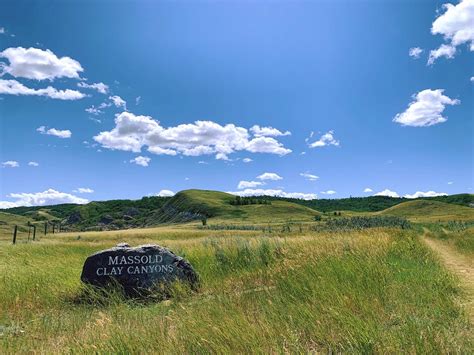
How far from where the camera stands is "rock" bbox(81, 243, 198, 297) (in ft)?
33.2

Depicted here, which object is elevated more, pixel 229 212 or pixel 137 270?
pixel 229 212

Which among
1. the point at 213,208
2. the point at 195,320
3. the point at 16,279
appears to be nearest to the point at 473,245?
the point at 195,320

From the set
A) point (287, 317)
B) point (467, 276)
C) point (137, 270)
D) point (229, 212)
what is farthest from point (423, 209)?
point (287, 317)

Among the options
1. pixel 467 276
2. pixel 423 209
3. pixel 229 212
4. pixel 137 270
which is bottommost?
pixel 467 276

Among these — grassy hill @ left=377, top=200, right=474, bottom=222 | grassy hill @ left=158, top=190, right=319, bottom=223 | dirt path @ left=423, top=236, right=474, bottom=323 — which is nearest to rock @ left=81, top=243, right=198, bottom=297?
dirt path @ left=423, top=236, right=474, bottom=323

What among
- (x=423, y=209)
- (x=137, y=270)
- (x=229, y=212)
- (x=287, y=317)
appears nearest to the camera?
(x=287, y=317)

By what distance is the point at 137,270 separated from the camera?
1034cm

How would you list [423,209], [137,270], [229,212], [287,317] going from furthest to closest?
1. [423,209]
2. [229,212]
3. [137,270]
4. [287,317]

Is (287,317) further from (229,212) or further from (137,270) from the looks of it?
(229,212)

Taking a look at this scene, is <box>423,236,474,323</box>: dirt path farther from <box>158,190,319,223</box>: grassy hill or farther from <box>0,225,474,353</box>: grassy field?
<box>158,190,319,223</box>: grassy hill

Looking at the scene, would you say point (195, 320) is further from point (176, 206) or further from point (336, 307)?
point (176, 206)

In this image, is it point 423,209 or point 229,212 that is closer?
point 229,212

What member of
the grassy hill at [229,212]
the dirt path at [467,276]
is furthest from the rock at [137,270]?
the grassy hill at [229,212]

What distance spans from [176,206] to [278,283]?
17032 centimetres
